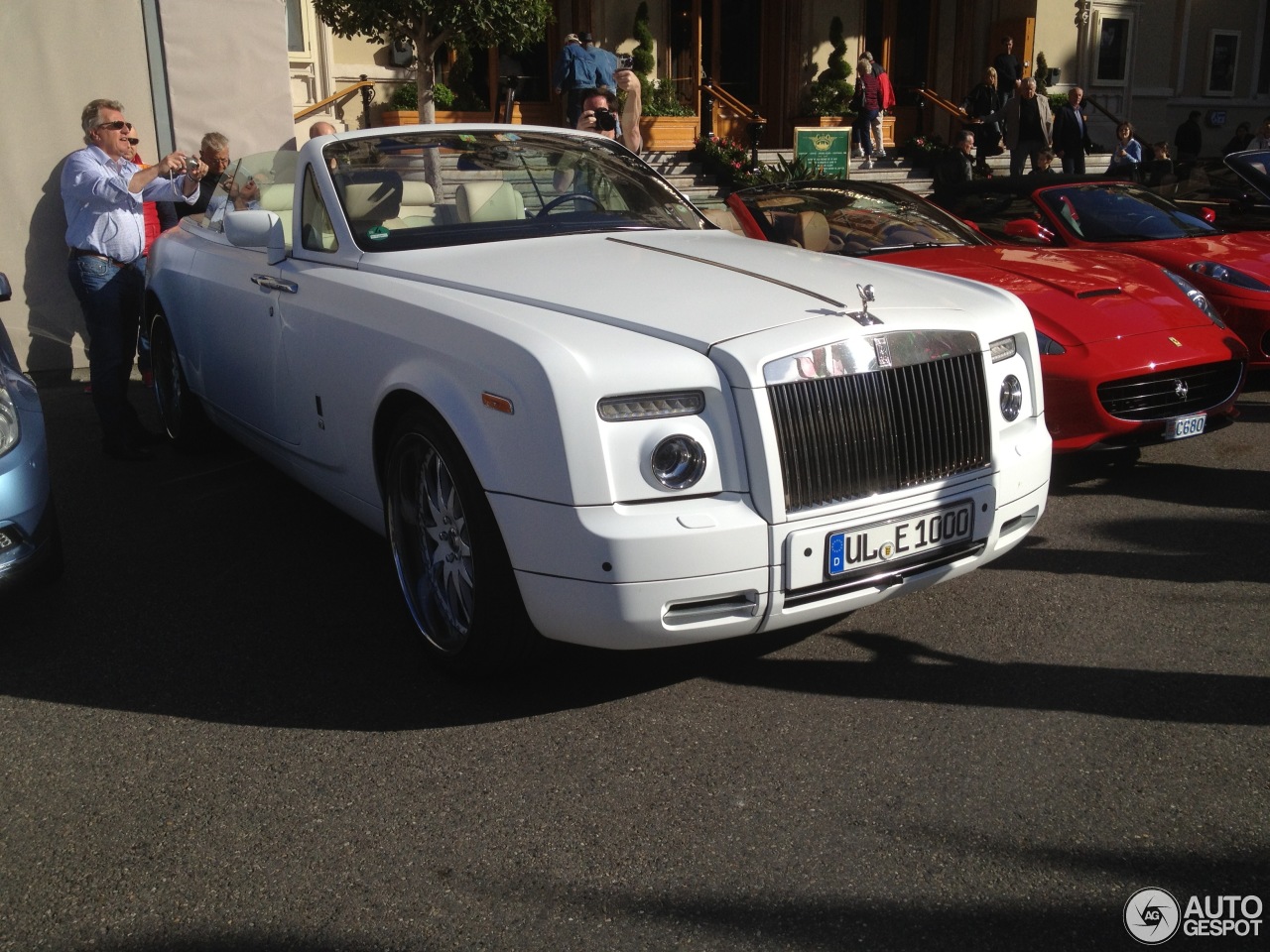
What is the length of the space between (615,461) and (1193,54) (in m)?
26.5

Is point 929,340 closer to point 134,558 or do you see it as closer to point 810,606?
point 810,606

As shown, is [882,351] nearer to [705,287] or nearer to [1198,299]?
[705,287]

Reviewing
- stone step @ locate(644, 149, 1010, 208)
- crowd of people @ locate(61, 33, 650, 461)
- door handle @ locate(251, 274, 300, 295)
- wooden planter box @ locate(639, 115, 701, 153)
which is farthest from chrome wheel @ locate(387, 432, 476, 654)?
wooden planter box @ locate(639, 115, 701, 153)

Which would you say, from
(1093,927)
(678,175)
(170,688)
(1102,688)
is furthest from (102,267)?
(678,175)

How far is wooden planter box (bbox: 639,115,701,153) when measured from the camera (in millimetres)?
18953

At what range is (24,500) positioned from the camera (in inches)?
163

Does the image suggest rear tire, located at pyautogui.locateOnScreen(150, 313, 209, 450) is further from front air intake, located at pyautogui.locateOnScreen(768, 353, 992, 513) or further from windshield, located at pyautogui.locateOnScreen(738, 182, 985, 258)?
front air intake, located at pyautogui.locateOnScreen(768, 353, 992, 513)

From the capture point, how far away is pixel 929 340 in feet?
11.6

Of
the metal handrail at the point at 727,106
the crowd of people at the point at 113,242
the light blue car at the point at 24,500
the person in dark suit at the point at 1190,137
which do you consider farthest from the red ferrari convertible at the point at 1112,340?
the person in dark suit at the point at 1190,137

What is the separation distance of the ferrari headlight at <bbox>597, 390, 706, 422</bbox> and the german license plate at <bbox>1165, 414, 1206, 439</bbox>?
3.33 meters

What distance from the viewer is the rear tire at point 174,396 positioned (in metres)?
6.38

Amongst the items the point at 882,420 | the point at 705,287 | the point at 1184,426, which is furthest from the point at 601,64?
the point at 882,420

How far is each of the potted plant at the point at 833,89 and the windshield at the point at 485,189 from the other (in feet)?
54.6

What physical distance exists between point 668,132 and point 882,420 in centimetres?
1661
